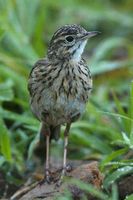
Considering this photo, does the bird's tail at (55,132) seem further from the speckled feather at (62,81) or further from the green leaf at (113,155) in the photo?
the green leaf at (113,155)

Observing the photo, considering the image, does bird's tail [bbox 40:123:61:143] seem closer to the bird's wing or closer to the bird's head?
the bird's wing

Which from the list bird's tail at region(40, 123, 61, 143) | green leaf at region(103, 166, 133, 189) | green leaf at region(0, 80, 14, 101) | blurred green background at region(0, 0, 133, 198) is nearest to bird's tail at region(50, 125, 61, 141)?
bird's tail at region(40, 123, 61, 143)

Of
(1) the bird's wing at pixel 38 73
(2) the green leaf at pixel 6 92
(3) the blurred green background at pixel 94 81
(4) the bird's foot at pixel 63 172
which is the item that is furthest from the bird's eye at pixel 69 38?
(2) the green leaf at pixel 6 92

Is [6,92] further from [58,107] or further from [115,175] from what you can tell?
[115,175]

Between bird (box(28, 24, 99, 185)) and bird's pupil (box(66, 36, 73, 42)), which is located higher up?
bird's pupil (box(66, 36, 73, 42))

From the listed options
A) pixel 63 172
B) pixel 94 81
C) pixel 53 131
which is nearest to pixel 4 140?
pixel 53 131

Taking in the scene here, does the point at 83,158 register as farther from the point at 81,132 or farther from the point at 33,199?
the point at 33,199
